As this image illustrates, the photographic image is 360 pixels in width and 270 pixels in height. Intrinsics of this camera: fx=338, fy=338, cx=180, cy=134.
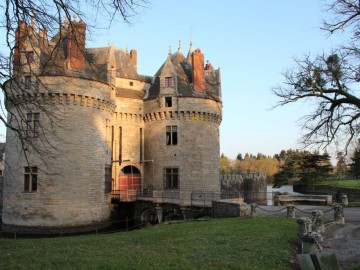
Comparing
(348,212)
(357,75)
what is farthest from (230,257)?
(348,212)

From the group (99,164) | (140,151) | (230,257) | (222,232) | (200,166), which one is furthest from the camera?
(140,151)

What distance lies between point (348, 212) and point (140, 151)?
56.0ft

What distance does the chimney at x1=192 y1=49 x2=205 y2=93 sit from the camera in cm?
2928

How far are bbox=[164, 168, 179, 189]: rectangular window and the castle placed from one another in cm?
8

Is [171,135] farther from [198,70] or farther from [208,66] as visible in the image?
[208,66]

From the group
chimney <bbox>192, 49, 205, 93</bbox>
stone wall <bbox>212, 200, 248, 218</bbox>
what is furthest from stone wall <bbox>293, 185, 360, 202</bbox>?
stone wall <bbox>212, 200, 248, 218</bbox>

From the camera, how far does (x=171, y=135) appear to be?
2855cm

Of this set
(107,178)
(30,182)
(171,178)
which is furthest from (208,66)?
(30,182)

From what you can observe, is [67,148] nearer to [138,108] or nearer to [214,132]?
[138,108]

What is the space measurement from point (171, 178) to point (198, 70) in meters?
9.63

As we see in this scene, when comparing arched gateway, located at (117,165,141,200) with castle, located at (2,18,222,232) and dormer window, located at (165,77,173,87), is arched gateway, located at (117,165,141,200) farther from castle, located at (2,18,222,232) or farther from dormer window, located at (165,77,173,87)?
dormer window, located at (165,77,173,87)

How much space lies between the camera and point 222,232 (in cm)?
1264

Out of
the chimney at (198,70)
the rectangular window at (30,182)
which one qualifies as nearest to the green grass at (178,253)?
the rectangular window at (30,182)

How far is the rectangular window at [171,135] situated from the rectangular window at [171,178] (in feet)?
7.49
